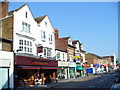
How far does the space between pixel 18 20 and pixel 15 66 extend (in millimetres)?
6215

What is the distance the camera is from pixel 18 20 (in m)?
24.4

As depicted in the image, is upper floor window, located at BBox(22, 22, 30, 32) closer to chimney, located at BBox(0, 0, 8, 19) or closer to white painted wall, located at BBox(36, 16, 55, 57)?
white painted wall, located at BBox(36, 16, 55, 57)

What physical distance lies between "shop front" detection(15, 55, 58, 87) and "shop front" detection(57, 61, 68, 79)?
13.3ft

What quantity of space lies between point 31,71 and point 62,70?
1258cm

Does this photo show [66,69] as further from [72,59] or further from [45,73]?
[45,73]

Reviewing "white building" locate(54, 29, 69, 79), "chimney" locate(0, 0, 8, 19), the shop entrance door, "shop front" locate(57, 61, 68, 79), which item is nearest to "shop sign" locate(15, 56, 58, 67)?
the shop entrance door

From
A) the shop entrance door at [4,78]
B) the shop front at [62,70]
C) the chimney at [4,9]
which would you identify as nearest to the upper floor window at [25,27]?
the chimney at [4,9]

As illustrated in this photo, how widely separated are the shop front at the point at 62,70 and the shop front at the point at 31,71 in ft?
13.3

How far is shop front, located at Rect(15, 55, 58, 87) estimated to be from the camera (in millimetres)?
23094

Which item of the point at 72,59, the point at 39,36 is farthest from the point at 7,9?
the point at 72,59

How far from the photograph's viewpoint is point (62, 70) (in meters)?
38.5

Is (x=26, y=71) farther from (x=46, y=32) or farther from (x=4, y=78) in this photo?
(x=46, y=32)

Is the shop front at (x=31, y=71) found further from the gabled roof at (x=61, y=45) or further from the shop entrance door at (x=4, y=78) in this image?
the gabled roof at (x=61, y=45)

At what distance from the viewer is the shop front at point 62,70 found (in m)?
36.4
